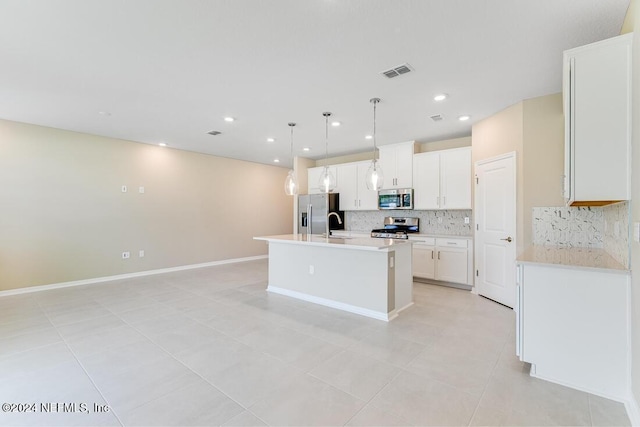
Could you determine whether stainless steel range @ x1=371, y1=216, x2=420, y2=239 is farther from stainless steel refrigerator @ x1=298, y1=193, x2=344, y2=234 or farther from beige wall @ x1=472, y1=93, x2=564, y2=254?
beige wall @ x1=472, y1=93, x2=564, y2=254

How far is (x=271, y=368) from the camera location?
2.28 m

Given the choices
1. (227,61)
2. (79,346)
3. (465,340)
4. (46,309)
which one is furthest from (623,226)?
(46,309)

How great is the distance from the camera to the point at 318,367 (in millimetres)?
2287

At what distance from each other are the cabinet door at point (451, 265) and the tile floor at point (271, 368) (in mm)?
818

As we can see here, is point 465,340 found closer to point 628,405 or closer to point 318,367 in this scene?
point 628,405

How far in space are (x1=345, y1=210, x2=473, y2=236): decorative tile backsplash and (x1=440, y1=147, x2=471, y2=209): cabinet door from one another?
14.2 inches

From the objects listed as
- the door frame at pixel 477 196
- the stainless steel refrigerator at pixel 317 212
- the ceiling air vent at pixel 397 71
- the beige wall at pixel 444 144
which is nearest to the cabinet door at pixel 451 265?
the door frame at pixel 477 196

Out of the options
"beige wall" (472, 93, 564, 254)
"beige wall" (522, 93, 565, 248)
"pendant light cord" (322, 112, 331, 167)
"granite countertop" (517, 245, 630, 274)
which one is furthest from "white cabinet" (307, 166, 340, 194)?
"granite countertop" (517, 245, 630, 274)

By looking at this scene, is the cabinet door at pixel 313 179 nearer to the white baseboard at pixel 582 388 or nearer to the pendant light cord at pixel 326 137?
the pendant light cord at pixel 326 137

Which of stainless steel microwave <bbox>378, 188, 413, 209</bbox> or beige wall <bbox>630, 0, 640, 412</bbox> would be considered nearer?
beige wall <bbox>630, 0, 640, 412</bbox>

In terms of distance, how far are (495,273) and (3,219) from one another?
727 centimetres

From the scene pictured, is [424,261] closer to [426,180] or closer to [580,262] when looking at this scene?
[426,180]

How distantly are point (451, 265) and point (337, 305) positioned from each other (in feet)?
7.31

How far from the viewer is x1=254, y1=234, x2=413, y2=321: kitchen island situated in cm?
335
